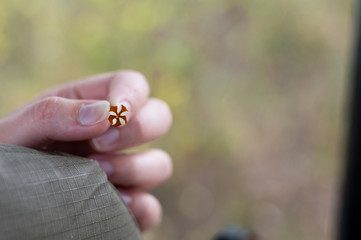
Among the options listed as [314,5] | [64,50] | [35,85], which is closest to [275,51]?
[314,5]

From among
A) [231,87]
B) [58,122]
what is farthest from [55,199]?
[231,87]

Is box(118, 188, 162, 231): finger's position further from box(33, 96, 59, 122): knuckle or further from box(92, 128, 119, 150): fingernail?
box(33, 96, 59, 122): knuckle

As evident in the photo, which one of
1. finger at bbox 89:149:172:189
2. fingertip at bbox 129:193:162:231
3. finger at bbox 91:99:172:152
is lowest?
fingertip at bbox 129:193:162:231

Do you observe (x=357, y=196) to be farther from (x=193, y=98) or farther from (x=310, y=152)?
(x=193, y=98)

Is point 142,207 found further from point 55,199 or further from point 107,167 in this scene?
point 55,199

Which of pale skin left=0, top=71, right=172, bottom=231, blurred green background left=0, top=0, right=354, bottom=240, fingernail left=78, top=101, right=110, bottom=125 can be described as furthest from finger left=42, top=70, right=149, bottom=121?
blurred green background left=0, top=0, right=354, bottom=240

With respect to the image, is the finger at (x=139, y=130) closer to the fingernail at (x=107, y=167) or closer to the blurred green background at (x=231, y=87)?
the fingernail at (x=107, y=167)
